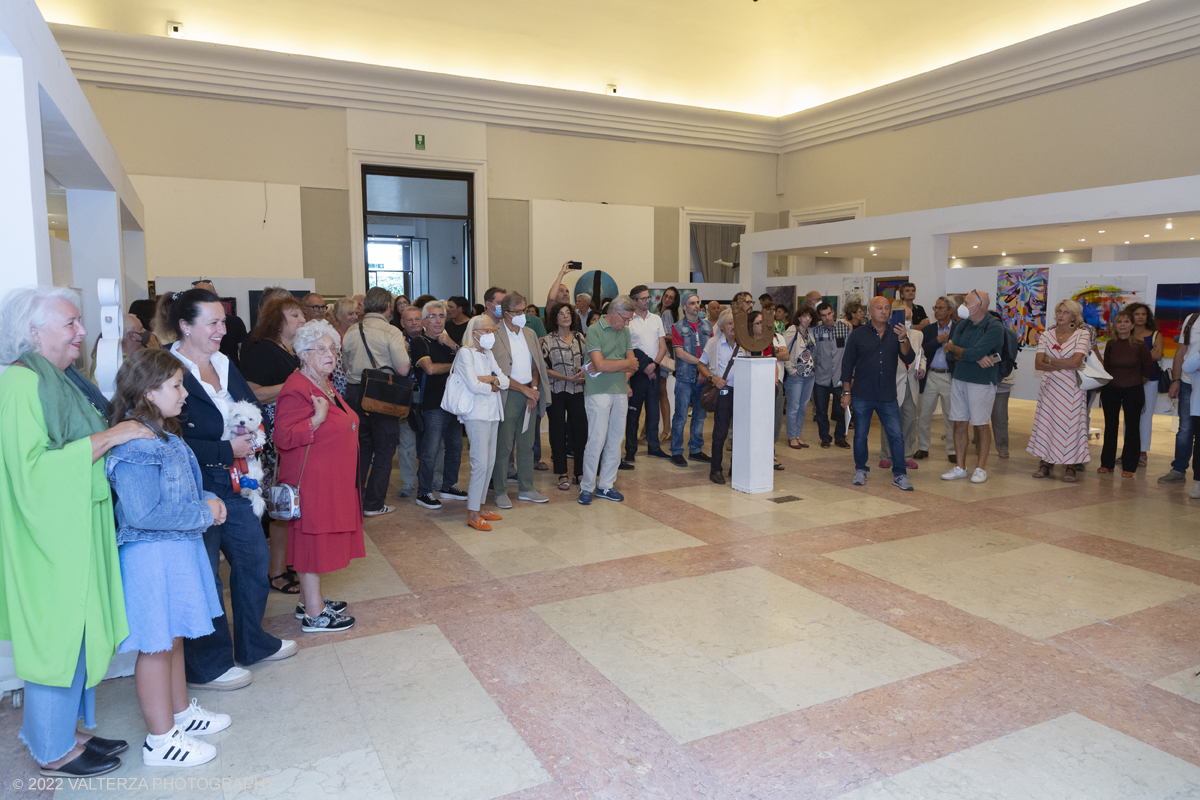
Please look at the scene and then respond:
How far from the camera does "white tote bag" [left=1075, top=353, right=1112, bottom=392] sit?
7145mm

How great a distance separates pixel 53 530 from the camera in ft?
7.69

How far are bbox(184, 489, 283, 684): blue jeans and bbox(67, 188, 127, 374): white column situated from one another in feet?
11.7

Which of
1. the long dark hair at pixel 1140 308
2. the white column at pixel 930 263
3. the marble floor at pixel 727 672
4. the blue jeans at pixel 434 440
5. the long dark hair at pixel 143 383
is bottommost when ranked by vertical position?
the marble floor at pixel 727 672

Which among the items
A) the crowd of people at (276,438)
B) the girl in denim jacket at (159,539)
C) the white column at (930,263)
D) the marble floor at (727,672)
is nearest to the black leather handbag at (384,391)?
the crowd of people at (276,438)

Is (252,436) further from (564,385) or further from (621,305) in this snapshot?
(564,385)

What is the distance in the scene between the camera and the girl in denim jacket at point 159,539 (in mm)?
2508

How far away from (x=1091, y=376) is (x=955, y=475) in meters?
Result: 1.57

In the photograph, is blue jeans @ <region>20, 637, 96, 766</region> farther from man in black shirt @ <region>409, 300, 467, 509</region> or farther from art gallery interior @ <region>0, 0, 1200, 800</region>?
man in black shirt @ <region>409, 300, 467, 509</region>

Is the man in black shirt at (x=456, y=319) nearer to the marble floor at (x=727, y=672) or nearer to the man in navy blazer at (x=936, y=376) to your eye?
the marble floor at (x=727, y=672)

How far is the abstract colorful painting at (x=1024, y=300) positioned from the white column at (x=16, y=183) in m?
9.04

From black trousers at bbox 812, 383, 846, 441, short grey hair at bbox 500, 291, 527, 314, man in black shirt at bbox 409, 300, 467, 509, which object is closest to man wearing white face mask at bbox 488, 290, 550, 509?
short grey hair at bbox 500, 291, 527, 314

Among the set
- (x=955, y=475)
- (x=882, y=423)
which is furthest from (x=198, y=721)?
(x=955, y=475)

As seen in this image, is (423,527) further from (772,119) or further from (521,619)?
(772,119)

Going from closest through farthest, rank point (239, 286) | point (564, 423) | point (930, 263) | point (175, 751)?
point (175, 751) < point (564, 423) < point (239, 286) < point (930, 263)
